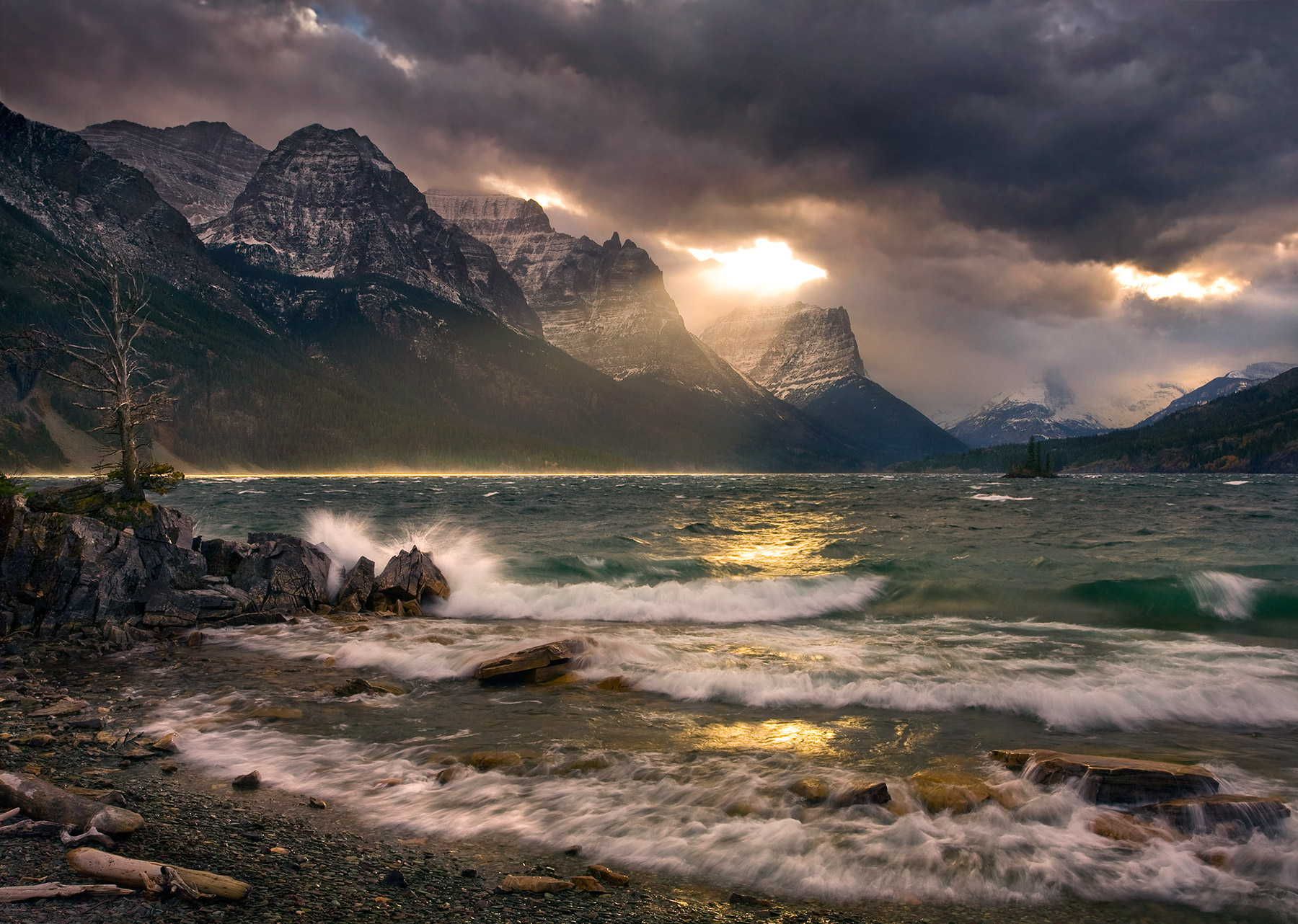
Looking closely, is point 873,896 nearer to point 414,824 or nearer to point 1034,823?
point 1034,823

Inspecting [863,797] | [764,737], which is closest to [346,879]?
[863,797]

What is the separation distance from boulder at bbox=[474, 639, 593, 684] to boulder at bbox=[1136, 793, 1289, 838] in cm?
1106

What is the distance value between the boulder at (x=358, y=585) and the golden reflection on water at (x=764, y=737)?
16.3m

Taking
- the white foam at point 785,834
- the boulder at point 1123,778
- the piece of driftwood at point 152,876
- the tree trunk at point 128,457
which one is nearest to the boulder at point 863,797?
the white foam at point 785,834

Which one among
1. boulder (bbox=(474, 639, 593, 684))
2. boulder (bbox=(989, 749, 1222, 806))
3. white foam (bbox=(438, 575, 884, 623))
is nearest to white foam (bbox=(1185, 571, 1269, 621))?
white foam (bbox=(438, 575, 884, 623))

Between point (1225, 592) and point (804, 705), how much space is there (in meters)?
21.3

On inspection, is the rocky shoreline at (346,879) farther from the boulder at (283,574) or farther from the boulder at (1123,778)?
the boulder at (283,574)

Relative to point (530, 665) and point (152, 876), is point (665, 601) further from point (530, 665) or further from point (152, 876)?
point (152, 876)

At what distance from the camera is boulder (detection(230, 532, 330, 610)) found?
22.9 m

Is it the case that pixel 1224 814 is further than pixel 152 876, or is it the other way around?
pixel 1224 814

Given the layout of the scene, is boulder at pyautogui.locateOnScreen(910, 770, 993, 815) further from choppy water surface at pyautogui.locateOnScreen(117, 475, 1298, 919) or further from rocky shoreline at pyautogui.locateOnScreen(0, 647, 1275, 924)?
rocky shoreline at pyautogui.locateOnScreen(0, 647, 1275, 924)

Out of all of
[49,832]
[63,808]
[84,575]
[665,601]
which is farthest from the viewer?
[665,601]

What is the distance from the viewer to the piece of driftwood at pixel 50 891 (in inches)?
219

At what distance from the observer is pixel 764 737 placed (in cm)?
1156
